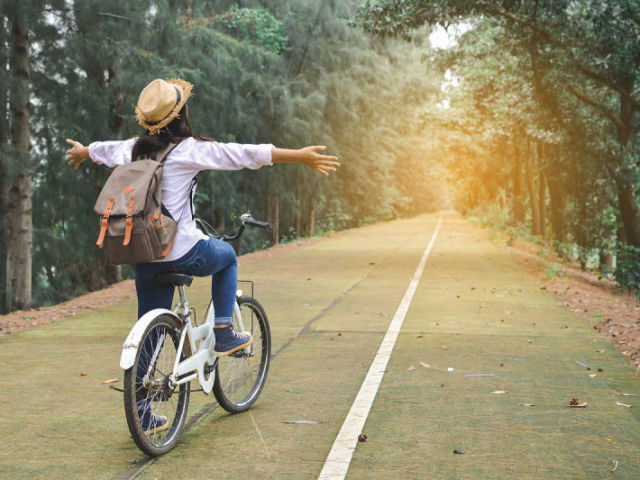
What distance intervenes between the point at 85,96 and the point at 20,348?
30.8 feet

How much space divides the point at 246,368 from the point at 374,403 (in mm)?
1006

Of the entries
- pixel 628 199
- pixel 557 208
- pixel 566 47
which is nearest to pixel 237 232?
pixel 566 47

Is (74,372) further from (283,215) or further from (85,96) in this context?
(283,215)

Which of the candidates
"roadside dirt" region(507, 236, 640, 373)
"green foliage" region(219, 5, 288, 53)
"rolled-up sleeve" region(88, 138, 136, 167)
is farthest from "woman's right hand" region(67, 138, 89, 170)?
"green foliage" region(219, 5, 288, 53)

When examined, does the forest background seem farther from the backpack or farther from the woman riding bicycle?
the backpack

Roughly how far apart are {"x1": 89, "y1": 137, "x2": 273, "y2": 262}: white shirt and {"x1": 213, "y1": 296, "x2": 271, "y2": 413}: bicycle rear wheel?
0.99 metres

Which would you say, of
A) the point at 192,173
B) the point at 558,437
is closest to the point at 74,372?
the point at 192,173

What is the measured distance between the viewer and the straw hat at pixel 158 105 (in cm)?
449

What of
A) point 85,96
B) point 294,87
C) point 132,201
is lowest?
point 132,201

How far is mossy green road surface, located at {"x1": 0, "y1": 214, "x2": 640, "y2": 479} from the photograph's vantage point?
4.39 meters

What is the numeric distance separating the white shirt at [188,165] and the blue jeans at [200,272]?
0.08 meters

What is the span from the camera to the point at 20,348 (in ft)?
26.6

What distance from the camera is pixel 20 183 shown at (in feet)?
49.5

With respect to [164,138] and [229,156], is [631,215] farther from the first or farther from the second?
[164,138]
